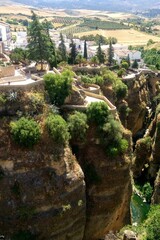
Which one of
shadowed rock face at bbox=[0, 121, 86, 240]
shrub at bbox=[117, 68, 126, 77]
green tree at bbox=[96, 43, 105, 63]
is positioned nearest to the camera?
shadowed rock face at bbox=[0, 121, 86, 240]

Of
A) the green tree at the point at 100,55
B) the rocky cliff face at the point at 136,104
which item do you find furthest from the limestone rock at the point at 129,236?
the green tree at the point at 100,55

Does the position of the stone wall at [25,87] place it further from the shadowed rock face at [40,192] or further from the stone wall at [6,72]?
the stone wall at [6,72]

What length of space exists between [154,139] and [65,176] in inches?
1219

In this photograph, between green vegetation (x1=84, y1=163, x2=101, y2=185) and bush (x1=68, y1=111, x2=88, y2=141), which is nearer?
bush (x1=68, y1=111, x2=88, y2=141)

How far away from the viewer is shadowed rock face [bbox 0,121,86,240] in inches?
1447

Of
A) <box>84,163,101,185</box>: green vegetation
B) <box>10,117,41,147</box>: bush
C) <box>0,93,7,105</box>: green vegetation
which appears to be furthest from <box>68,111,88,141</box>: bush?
<box>0,93,7,105</box>: green vegetation

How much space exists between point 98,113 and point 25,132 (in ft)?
29.3

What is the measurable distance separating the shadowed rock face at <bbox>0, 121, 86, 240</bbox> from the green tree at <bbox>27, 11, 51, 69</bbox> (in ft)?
73.1

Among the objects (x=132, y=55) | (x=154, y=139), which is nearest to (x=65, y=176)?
(x=154, y=139)

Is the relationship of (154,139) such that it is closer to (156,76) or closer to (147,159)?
Result: (147,159)

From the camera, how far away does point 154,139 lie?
66.6m

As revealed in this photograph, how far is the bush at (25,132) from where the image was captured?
37.7m

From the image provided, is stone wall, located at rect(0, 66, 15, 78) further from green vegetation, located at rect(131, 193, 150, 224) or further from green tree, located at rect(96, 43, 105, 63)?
green tree, located at rect(96, 43, 105, 63)

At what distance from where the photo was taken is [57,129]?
38.8 metres
